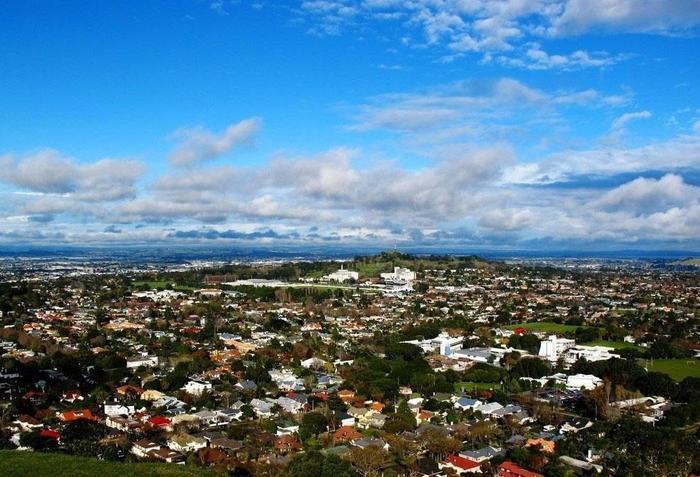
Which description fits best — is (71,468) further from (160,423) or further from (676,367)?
(676,367)

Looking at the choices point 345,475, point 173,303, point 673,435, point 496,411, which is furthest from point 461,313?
point 345,475

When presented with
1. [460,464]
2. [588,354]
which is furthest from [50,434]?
[588,354]

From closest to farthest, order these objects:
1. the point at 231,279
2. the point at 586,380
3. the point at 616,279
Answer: the point at 586,380 < the point at 231,279 < the point at 616,279

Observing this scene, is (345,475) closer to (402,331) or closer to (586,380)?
(586,380)

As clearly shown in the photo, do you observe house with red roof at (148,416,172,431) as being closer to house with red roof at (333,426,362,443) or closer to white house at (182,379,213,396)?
white house at (182,379,213,396)

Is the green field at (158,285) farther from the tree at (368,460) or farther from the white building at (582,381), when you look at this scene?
the tree at (368,460)
